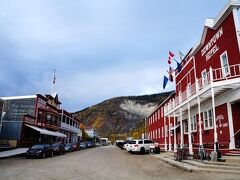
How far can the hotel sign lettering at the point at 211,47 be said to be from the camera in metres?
20.4

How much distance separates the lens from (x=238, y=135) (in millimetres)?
17625

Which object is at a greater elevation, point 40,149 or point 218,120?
point 218,120

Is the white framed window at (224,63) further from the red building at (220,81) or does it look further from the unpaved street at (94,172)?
the unpaved street at (94,172)

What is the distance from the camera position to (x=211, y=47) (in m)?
21.9

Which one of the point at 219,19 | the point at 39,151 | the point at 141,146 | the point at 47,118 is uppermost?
the point at 219,19

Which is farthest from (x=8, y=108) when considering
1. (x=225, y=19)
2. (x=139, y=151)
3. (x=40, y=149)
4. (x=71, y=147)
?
(x=225, y=19)

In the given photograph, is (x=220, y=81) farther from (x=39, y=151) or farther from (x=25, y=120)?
(x=25, y=120)

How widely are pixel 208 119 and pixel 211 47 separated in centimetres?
580

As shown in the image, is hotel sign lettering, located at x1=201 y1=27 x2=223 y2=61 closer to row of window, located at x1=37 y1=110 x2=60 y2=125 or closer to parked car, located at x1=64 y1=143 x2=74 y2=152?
parked car, located at x1=64 y1=143 x2=74 y2=152

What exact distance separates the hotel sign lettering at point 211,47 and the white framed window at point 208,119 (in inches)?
177

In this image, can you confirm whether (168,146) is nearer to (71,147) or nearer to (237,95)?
(71,147)

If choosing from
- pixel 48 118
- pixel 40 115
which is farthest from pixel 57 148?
pixel 48 118

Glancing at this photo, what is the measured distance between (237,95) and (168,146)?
74.3 feet

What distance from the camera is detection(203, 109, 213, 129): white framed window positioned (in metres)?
21.9
